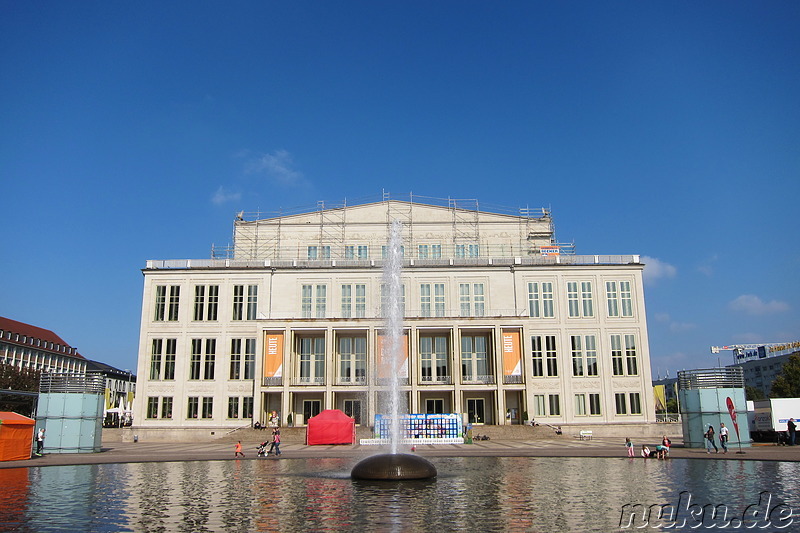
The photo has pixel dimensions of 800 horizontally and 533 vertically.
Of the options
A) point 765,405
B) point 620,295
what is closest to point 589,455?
point 765,405

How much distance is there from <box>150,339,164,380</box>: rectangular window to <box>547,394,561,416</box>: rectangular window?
37.4 metres

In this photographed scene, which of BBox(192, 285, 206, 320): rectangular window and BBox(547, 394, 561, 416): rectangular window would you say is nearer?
BBox(547, 394, 561, 416): rectangular window

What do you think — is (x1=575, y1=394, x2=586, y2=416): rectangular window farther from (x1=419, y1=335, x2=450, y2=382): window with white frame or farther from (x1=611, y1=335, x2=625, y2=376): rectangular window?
(x1=419, y1=335, x2=450, y2=382): window with white frame

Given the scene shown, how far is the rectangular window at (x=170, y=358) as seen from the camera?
198 ft

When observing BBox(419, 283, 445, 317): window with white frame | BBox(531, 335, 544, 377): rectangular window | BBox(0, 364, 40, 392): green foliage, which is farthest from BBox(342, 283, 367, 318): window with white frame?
BBox(0, 364, 40, 392): green foliage

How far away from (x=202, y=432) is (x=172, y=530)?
155 feet

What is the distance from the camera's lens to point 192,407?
59500mm

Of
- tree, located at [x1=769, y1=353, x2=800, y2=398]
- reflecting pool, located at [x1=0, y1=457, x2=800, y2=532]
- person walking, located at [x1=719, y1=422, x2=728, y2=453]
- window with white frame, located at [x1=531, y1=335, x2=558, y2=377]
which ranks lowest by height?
reflecting pool, located at [x1=0, y1=457, x2=800, y2=532]

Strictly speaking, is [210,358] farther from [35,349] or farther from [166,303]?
[35,349]

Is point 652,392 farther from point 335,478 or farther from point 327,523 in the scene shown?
point 327,523

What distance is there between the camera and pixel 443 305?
6206 cm

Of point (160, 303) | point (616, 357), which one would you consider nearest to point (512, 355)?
point (616, 357)

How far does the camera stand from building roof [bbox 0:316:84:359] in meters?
111

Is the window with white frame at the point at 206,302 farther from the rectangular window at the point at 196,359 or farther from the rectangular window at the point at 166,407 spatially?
the rectangular window at the point at 166,407
